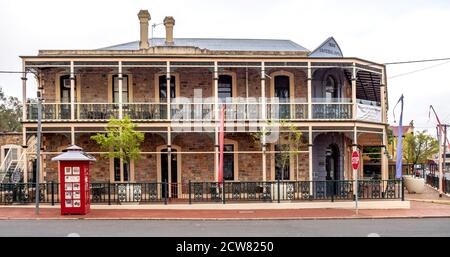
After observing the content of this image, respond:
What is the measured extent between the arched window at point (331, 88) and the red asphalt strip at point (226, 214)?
23.1 feet

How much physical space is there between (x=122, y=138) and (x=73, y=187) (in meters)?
3.52

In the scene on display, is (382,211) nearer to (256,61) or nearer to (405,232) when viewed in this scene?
(405,232)

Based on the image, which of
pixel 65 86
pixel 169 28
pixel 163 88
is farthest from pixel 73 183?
pixel 169 28

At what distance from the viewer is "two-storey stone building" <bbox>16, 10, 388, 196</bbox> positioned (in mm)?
21219

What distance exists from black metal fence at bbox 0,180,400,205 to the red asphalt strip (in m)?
0.88

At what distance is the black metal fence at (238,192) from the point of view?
19156 millimetres

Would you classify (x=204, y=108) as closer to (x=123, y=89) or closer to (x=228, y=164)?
(x=228, y=164)

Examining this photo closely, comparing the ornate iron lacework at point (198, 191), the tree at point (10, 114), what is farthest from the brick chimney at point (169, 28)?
the tree at point (10, 114)

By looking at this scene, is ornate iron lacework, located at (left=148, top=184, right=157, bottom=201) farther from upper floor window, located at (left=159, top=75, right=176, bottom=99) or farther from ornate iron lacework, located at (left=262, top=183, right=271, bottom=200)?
upper floor window, located at (left=159, top=75, right=176, bottom=99)

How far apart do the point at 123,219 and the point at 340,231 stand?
264 inches

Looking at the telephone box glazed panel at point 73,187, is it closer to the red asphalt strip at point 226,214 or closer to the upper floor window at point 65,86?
the red asphalt strip at point 226,214

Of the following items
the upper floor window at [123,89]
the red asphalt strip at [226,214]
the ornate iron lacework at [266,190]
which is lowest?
the red asphalt strip at [226,214]

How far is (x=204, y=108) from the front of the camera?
22266 millimetres

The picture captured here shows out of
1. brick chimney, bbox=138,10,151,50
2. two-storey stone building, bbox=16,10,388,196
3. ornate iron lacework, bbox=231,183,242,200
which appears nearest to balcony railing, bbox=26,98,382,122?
two-storey stone building, bbox=16,10,388,196
